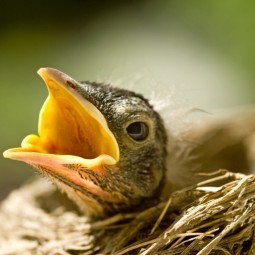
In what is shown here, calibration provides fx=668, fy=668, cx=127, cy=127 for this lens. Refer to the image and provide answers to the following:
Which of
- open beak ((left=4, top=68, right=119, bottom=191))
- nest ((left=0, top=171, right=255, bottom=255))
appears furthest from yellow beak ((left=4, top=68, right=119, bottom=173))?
nest ((left=0, top=171, right=255, bottom=255))

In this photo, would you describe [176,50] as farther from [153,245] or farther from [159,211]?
[153,245]

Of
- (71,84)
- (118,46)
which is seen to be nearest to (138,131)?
(71,84)

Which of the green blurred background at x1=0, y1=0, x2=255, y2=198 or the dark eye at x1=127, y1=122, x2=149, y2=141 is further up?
the green blurred background at x1=0, y1=0, x2=255, y2=198

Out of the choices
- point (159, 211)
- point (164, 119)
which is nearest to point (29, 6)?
point (164, 119)

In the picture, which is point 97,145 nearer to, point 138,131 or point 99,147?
point 99,147

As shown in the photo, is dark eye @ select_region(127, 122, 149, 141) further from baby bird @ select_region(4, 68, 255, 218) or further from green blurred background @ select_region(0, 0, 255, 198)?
green blurred background @ select_region(0, 0, 255, 198)

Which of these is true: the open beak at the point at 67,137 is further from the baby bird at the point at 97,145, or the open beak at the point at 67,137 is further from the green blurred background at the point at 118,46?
the green blurred background at the point at 118,46
